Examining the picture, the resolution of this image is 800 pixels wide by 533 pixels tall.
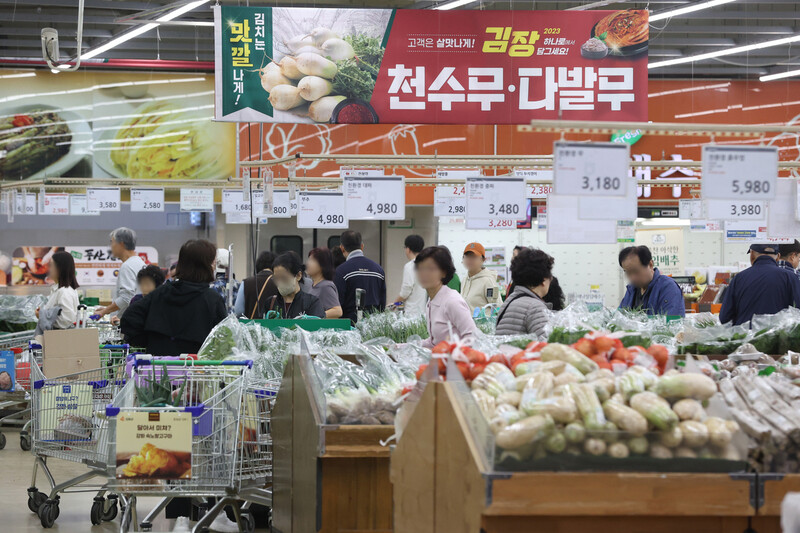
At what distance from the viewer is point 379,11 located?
8016 mm

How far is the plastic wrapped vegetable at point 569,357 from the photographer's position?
10.1 feet

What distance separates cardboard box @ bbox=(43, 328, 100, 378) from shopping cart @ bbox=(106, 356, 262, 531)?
3.77 feet

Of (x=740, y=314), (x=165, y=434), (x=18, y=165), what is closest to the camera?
(x=165, y=434)

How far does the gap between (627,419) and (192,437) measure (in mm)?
2292

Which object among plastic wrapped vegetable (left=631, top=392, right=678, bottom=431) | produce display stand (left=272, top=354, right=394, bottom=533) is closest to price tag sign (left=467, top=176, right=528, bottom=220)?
produce display stand (left=272, top=354, right=394, bottom=533)

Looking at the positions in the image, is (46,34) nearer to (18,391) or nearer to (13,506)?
(18,391)

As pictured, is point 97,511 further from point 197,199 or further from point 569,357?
point 197,199

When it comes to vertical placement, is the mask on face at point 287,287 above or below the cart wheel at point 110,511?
above

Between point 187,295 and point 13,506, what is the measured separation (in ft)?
6.83

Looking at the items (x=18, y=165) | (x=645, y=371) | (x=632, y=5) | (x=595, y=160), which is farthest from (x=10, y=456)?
(x=632, y=5)

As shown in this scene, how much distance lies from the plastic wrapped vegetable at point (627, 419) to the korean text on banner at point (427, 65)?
551cm

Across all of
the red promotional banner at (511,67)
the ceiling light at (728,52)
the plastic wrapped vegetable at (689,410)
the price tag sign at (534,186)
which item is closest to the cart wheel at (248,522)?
the plastic wrapped vegetable at (689,410)

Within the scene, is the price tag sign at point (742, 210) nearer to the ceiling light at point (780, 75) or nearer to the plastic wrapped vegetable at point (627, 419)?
the plastic wrapped vegetable at point (627, 419)

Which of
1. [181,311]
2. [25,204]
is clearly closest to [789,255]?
[181,311]
